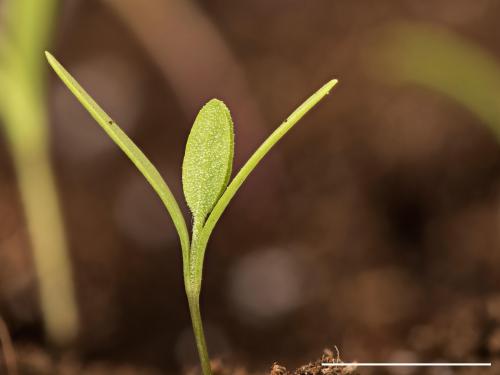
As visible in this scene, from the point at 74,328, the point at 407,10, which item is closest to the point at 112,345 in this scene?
the point at 74,328

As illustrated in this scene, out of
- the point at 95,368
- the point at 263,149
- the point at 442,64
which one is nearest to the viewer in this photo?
the point at 263,149

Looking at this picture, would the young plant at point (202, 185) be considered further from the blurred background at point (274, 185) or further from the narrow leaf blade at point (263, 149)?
the blurred background at point (274, 185)

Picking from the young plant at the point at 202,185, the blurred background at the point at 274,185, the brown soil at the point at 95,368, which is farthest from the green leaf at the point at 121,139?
the blurred background at the point at 274,185

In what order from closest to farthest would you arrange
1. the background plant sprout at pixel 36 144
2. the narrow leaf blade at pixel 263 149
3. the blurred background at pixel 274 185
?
the narrow leaf blade at pixel 263 149
the background plant sprout at pixel 36 144
the blurred background at pixel 274 185

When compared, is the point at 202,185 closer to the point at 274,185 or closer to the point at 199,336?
the point at 199,336

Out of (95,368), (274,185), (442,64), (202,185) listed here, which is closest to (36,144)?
(95,368)

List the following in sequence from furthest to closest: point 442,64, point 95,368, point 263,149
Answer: point 442,64, point 95,368, point 263,149
